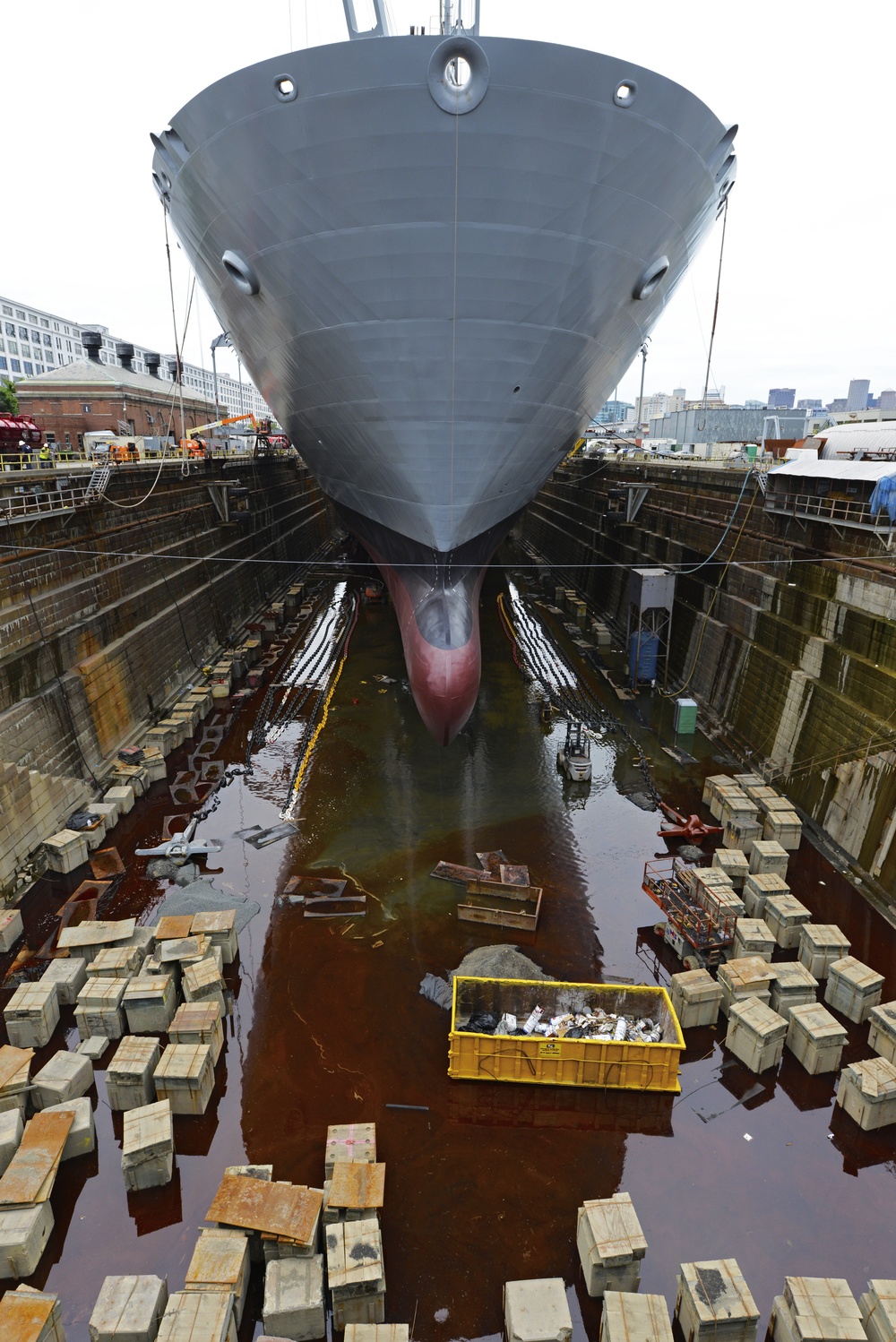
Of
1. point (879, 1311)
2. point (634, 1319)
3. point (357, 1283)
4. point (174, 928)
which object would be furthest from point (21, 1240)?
point (879, 1311)

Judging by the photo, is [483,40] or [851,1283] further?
[483,40]

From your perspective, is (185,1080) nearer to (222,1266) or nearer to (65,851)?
(222,1266)

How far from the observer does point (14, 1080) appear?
622 cm

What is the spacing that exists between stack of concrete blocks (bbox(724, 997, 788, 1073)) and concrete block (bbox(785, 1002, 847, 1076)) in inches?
5.8

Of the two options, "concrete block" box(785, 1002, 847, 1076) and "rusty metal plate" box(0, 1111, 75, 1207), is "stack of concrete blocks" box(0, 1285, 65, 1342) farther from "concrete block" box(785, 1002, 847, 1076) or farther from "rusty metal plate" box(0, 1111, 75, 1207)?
"concrete block" box(785, 1002, 847, 1076)

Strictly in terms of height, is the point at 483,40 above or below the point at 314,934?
above

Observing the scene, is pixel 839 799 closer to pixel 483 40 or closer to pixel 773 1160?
pixel 773 1160

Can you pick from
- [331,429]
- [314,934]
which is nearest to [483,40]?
[331,429]

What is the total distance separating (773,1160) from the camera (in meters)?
6.01

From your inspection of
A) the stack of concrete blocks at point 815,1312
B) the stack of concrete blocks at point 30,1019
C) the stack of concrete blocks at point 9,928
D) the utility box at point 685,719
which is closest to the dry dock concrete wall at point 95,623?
the stack of concrete blocks at point 9,928

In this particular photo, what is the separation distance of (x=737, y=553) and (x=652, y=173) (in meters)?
9.08

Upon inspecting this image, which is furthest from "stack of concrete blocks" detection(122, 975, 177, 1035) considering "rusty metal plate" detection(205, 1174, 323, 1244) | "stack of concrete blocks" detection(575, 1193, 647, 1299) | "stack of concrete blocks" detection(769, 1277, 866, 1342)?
"stack of concrete blocks" detection(769, 1277, 866, 1342)

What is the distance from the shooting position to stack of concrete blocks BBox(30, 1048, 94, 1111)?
6242mm

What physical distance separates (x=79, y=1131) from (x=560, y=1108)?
4.24 m
